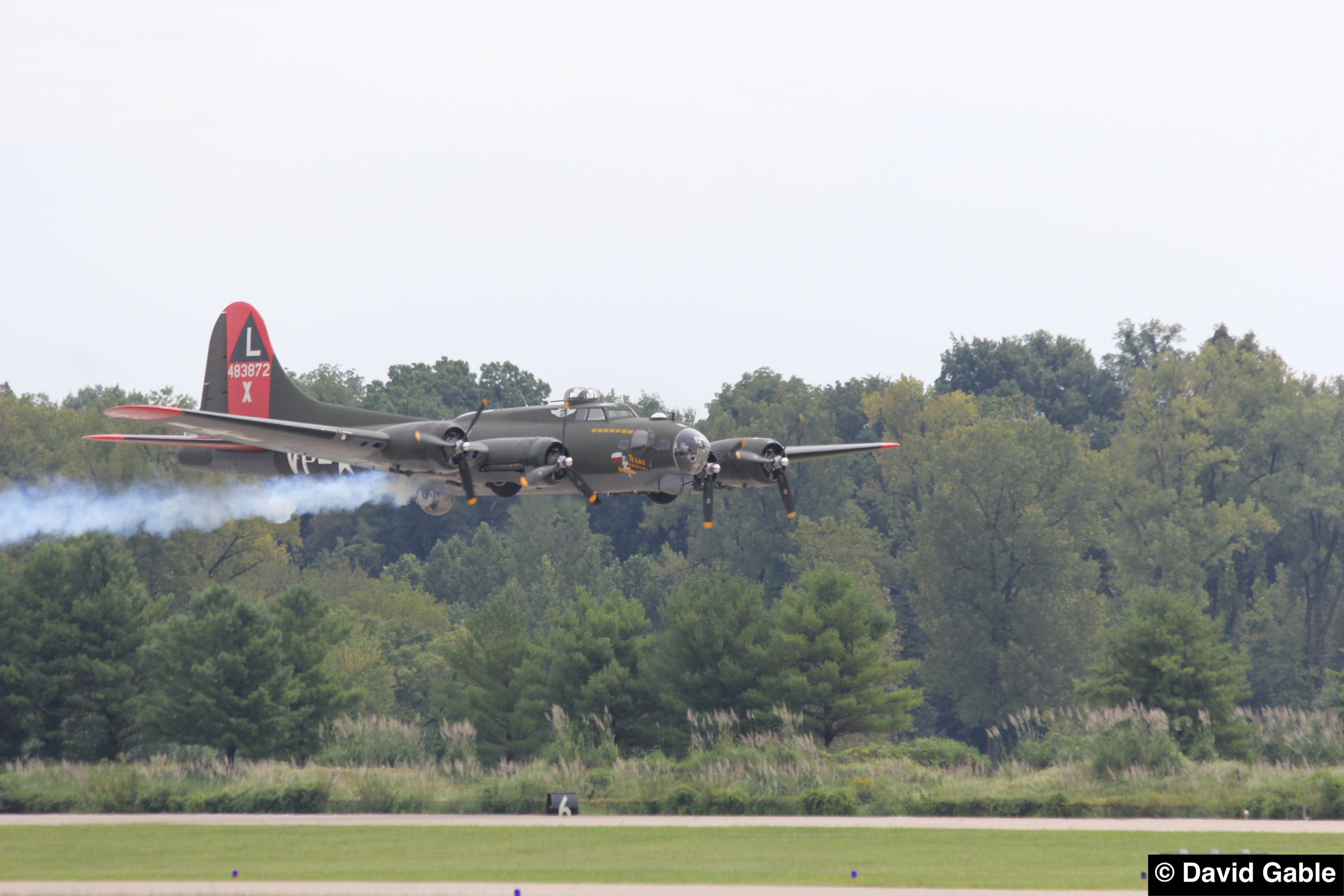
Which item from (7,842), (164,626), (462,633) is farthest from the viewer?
(462,633)

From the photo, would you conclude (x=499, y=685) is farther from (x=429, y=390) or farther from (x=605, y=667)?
(x=429, y=390)

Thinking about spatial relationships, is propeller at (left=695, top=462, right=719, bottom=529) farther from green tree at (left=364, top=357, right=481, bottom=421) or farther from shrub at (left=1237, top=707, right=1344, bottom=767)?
green tree at (left=364, top=357, right=481, bottom=421)

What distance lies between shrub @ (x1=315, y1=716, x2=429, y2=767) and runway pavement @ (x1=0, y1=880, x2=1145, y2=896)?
97.6 ft

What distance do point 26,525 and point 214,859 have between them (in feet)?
143

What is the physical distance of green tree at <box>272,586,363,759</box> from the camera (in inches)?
2741

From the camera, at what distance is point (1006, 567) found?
10906 centimetres

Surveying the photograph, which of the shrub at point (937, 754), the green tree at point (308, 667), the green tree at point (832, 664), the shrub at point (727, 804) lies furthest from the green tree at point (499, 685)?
the shrub at point (727, 804)

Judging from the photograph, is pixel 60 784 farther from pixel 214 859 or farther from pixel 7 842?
pixel 214 859

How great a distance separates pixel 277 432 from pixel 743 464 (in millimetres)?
14174

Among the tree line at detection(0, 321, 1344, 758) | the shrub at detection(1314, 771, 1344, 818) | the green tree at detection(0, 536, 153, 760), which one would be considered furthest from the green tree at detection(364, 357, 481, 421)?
the shrub at detection(1314, 771, 1344, 818)

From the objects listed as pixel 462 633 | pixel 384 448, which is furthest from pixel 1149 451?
pixel 384 448

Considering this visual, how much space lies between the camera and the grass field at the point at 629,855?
31859mm

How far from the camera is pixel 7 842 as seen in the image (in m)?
40.8

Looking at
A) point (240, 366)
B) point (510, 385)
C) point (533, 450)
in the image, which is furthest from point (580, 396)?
point (510, 385)
